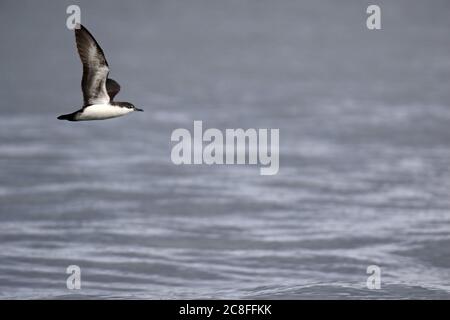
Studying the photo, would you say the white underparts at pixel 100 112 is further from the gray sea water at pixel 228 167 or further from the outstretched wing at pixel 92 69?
the gray sea water at pixel 228 167

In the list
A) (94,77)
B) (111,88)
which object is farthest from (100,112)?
(111,88)

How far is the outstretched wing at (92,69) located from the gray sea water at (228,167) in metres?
9.97

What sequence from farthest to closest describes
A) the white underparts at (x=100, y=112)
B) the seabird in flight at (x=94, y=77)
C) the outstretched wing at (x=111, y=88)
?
the outstretched wing at (x=111, y=88) → the seabird in flight at (x=94, y=77) → the white underparts at (x=100, y=112)

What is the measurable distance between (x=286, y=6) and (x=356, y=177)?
37.4 metres

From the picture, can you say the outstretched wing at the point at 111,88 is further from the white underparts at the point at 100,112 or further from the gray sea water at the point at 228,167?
the gray sea water at the point at 228,167

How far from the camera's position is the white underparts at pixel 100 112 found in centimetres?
2189

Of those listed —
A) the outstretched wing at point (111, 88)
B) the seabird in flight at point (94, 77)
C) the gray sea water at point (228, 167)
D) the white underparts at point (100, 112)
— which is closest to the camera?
the white underparts at point (100, 112)

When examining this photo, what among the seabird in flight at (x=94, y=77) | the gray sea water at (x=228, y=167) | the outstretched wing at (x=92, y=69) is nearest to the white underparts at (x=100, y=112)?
the seabird in flight at (x=94, y=77)

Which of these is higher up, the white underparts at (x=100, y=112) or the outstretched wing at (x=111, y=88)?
the outstretched wing at (x=111, y=88)

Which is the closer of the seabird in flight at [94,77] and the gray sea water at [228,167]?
the seabird in flight at [94,77]

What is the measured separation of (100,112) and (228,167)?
27738 millimetres

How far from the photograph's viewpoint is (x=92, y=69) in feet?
73.9

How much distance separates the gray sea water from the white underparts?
32.1 feet

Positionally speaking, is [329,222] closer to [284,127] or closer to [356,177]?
[356,177]
